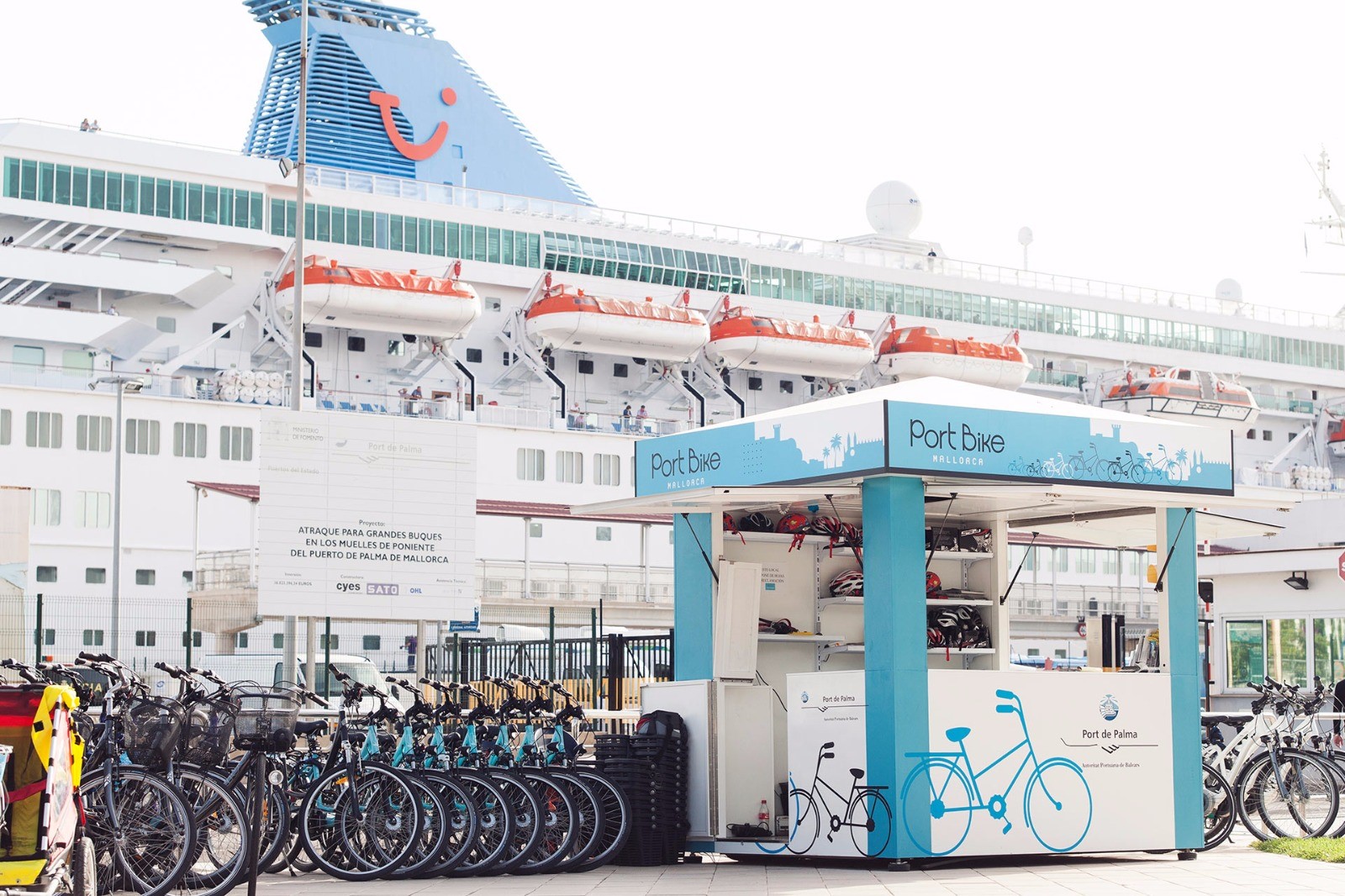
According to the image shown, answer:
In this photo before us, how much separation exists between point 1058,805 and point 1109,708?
0.86 m

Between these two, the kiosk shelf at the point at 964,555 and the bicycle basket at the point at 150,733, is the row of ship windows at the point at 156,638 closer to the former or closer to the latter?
the kiosk shelf at the point at 964,555

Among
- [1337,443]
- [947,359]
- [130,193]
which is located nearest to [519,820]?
[130,193]

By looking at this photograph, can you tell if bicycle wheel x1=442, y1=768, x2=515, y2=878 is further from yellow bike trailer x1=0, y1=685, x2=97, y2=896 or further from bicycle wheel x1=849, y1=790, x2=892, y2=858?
yellow bike trailer x1=0, y1=685, x2=97, y2=896

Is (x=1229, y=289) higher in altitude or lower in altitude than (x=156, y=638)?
higher

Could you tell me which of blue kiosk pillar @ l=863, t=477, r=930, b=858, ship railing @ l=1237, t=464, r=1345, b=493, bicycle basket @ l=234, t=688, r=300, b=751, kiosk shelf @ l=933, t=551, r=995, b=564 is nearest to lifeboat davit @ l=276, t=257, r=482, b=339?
ship railing @ l=1237, t=464, r=1345, b=493

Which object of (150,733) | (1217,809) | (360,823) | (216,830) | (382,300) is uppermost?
(382,300)

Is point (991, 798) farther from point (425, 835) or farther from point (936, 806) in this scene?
point (425, 835)

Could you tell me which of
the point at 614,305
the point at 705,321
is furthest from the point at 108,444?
the point at 705,321

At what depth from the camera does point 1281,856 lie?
11922mm

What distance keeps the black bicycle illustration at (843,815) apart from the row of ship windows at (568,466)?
38.4 m

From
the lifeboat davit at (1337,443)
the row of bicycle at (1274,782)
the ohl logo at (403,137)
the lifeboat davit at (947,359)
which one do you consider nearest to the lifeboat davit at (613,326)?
the lifeboat davit at (947,359)

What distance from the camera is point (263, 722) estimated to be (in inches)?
387

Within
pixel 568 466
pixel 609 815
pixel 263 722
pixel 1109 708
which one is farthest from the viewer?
pixel 568 466

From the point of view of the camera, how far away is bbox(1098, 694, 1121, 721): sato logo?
12.3 metres
